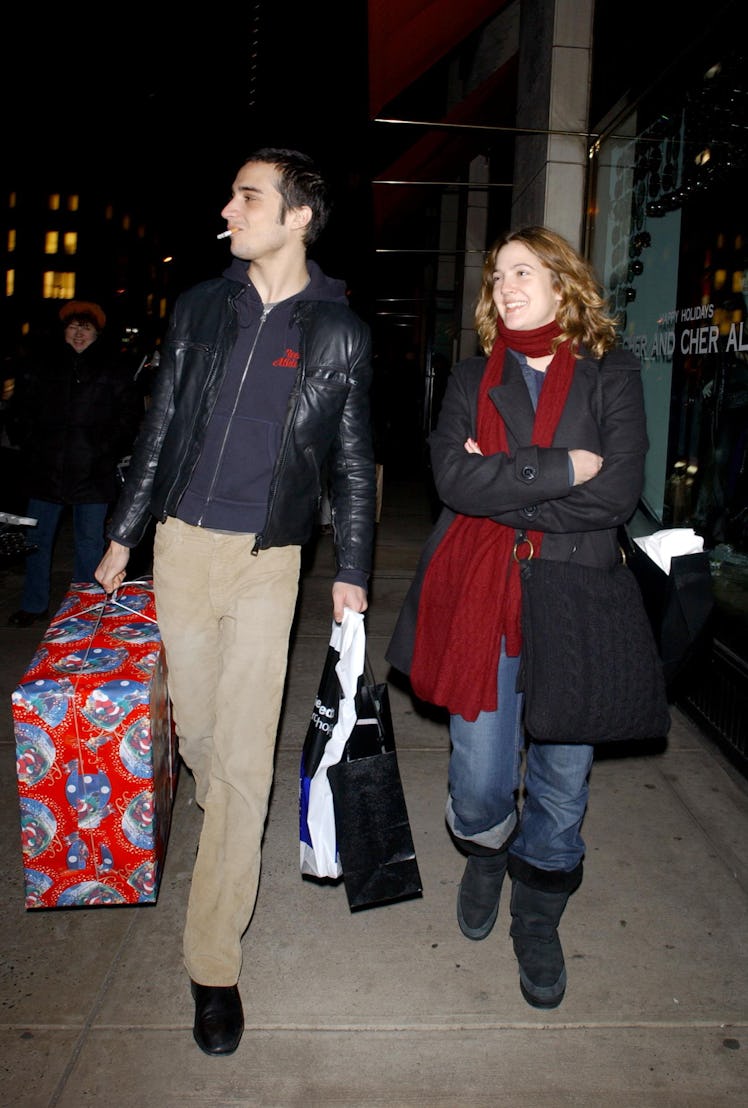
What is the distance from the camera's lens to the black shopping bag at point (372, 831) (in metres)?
2.68

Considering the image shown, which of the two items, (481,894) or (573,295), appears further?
(481,894)

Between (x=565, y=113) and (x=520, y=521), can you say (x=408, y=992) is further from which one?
(x=565, y=113)

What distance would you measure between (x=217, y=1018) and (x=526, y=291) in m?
2.21

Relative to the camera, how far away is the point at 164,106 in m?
21.2

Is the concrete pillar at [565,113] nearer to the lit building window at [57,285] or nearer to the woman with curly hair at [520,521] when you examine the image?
the woman with curly hair at [520,521]

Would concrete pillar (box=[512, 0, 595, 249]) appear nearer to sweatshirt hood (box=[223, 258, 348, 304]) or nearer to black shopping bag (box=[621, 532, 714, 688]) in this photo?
sweatshirt hood (box=[223, 258, 348, 304])

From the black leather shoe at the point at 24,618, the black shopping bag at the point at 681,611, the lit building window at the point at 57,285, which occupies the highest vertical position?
the lit building window at the point at 57,285

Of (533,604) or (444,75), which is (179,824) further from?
(444,75)

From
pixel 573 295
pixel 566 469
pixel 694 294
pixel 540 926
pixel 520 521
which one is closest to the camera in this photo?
pixel 566 469

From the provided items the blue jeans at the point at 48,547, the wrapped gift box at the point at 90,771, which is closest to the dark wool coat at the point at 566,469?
the wrapped gift box at the point at 90,771

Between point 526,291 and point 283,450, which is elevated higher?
point 526,291

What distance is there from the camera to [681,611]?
257 cm

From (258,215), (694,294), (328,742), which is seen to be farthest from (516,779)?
(694,294)

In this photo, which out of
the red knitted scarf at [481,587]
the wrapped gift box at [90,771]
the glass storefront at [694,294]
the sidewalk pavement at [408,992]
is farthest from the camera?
the glass storefront at [694,294]
